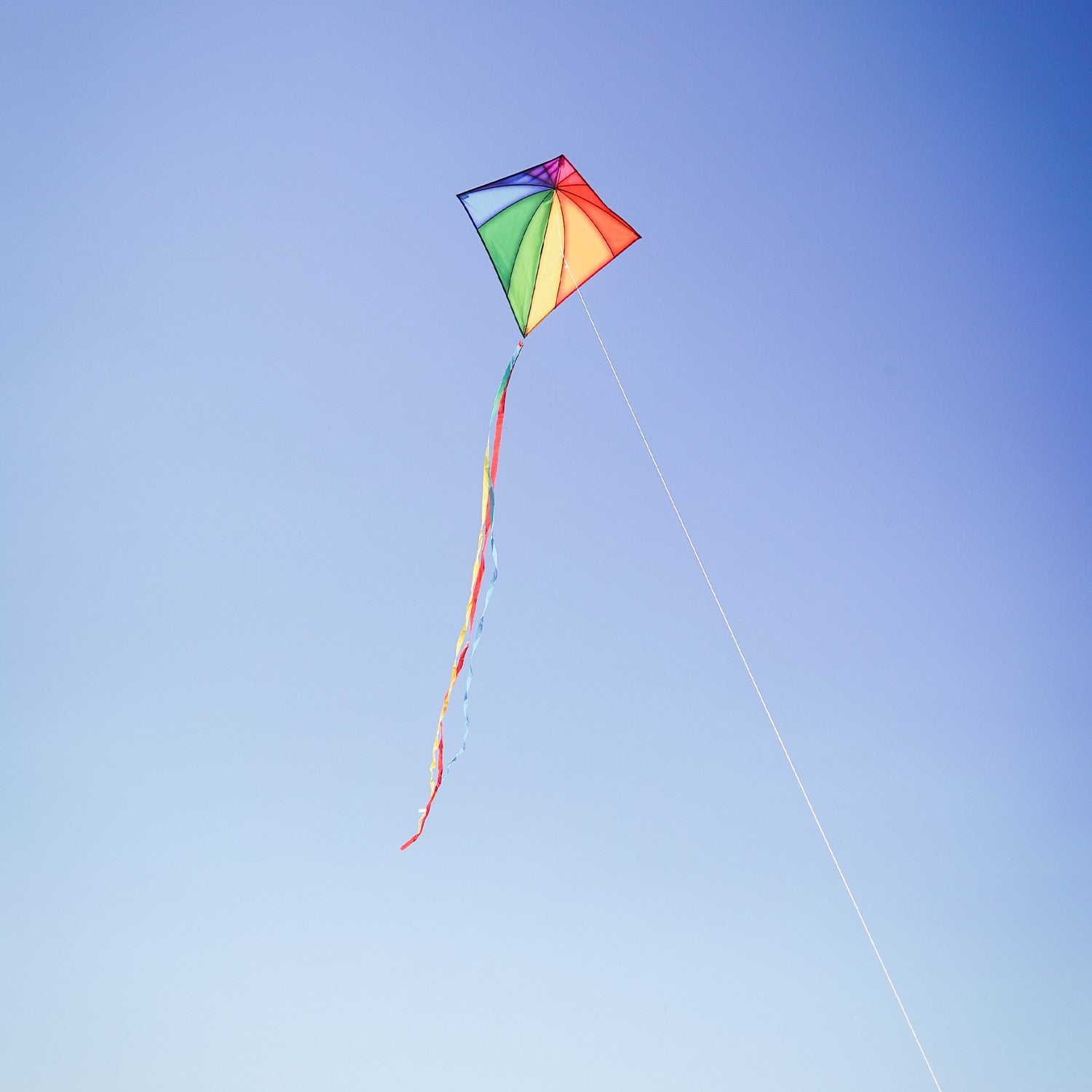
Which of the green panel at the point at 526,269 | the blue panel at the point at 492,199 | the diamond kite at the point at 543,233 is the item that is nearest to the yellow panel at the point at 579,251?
the diamond kite at the point at 543,233

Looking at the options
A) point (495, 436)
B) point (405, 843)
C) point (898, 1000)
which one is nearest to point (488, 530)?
point (495, 436)

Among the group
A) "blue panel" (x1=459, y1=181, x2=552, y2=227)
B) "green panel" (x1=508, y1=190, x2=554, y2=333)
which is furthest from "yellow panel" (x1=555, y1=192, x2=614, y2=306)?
"blue panel" (x1=459, y1=181, x2=552, y2=227)

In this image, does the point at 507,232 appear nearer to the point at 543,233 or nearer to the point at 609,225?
the point at 543,233

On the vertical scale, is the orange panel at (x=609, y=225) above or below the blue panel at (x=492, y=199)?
below

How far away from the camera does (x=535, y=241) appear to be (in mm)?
6484

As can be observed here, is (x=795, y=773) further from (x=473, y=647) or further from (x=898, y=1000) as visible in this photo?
(x=473, y=647)

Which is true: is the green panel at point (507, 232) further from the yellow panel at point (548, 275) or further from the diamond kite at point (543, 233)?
the yellow panel at point (548, 275)

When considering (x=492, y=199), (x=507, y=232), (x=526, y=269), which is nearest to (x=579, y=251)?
(x=526, y=269)

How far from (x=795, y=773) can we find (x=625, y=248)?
4.13 metres

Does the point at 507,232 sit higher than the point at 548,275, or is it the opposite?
the point at 507,232

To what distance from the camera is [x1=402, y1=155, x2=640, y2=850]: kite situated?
5547 mm

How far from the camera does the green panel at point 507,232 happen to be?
20.1ft

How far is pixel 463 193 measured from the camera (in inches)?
226

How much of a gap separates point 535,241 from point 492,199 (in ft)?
1.97
